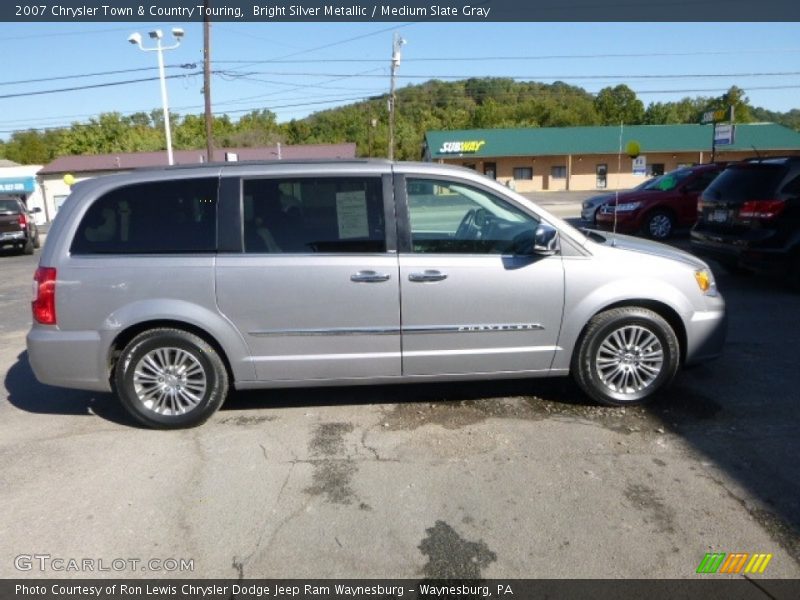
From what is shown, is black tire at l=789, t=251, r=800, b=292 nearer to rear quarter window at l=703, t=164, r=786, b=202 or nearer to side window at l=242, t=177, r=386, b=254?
rear quarter window at l=703, t=164, r=786, b=202

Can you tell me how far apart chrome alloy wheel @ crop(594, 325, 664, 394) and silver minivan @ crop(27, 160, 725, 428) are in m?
0.02

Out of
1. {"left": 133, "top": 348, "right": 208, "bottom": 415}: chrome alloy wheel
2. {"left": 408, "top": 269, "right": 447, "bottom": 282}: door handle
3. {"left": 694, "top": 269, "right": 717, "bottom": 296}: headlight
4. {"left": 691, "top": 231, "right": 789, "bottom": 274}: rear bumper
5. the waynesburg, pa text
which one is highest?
{"left": 408, "top": 269, "right": 447, "bottom": 282}: door handle

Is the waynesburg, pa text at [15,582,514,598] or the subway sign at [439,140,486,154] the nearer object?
the waynesburg, pa text at [15,582,514,598]

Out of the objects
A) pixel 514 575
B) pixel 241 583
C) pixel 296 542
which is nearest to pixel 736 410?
pixel 514 575

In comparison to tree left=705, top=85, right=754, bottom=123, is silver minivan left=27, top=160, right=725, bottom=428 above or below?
below

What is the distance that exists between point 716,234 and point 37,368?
8.49 metres

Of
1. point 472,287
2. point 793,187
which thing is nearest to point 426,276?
point 472,287

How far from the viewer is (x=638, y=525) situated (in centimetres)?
304

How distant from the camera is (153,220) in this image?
13.7ft

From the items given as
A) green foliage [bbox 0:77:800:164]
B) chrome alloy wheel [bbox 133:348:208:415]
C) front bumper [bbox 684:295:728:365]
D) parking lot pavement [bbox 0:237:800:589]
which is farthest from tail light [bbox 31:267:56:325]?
green foliage [bbox 0:77:800:164]

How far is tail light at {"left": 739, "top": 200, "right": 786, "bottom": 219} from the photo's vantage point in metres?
7.58

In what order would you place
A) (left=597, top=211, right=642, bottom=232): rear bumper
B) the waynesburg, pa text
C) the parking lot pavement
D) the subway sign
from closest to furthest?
the waynesburg, pa text → the parking lot pavement → (left=597, top=211, right=642, bottom=232): rear bumper → the subway sign

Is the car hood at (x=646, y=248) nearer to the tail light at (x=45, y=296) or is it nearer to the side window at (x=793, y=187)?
the tail light at (x=45, y=296)

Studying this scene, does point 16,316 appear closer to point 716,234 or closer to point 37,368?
point 37,368
